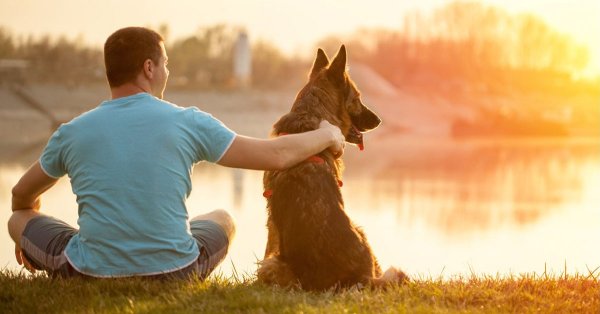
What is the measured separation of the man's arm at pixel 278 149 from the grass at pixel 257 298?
70cm

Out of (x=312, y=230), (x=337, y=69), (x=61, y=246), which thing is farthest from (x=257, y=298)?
(x=337, y=69)

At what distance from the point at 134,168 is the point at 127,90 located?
0.42 meters

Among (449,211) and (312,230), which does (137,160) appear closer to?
(312,230)

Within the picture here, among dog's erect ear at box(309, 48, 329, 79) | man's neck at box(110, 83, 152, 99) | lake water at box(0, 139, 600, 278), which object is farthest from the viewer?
lake water at box(0, 139, 600, 278)

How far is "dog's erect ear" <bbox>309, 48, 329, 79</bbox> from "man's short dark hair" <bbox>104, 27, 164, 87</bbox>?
1.59 m

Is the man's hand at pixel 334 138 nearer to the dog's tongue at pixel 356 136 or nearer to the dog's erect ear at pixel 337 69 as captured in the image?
the dog's erect ear at pixel 337 69

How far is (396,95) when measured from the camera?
49.4 m

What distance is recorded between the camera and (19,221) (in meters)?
5.06

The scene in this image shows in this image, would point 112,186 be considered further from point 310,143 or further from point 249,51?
point 249,51

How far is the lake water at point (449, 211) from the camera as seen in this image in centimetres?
948

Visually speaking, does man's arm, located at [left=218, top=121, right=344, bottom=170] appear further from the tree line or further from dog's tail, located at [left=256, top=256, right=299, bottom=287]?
the tree line

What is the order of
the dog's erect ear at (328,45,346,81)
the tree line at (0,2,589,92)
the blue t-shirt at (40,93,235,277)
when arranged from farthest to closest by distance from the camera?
the tree line at (0,2,589,92) < the dog's erect ear at (328,45,346,81) < the blue t-shirt at (40,93,235,277)

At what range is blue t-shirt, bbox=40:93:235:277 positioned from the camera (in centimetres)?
439

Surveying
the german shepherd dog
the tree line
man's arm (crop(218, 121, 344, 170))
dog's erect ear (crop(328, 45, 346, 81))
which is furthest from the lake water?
the tree line
